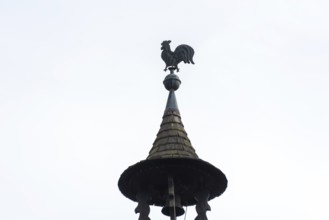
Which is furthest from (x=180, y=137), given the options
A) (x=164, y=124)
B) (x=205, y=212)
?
(x=205, y=212)

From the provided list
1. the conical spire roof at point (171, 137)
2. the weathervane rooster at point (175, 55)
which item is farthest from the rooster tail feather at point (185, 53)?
the conical spire roof at point (171, 137)

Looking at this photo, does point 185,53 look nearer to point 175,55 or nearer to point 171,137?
point 175,55

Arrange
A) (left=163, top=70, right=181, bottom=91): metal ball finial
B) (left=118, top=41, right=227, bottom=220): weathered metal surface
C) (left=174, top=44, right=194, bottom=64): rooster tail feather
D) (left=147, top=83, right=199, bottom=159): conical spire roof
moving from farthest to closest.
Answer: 1. (left=174, top=44, right=194, bottom=64): rooster tail feather
2. (left=163, top=70, right=181, bottom=91): metal ball finial
3. (left=147, top=83, right=199, bottom=159): conical spire roof
4. (left=118, top=41, right=227, bottom=220): weathered metal surface

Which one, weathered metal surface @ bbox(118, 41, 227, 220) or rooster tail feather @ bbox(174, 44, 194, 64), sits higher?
rooster tail feather @ bbox(174, 44, 194, 64)

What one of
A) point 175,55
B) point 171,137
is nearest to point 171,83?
point 175,55

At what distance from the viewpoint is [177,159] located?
20.8 metres

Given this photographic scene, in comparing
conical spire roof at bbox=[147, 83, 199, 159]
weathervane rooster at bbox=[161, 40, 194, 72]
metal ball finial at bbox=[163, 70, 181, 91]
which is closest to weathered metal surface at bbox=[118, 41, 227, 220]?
conical spire roof at bbox=[147, 83, 199, 159]

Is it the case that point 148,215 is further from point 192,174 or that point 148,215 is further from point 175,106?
point 175,106

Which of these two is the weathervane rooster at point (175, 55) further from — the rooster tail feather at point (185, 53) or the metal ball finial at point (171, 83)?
the metal ball finial at point (171, 83)

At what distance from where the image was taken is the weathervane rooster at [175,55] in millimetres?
23766

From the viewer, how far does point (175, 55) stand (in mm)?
23922

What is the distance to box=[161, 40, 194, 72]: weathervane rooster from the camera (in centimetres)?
2377

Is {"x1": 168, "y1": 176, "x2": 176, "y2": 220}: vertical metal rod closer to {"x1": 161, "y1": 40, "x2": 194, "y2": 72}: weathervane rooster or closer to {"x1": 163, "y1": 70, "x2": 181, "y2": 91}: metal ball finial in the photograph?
{"x1": 163, "y1": 70, "x2": 181, "y2": 91}: metal ball finial

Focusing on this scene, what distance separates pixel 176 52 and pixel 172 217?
18.5 ft
